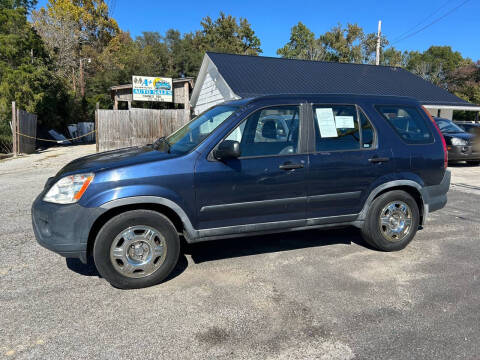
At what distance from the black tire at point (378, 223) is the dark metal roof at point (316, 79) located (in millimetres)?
10844

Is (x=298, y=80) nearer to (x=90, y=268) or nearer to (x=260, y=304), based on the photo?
(x=90, y=268)

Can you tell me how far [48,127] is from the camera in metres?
21.5

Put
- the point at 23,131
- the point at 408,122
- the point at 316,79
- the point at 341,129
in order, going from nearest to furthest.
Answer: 1. the point at 341,129
2. the point at 408,122
3. the point at 23,131
4. the point at 316,79

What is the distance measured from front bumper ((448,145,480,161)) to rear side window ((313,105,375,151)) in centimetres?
937

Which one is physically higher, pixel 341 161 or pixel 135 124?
pixel 135 124

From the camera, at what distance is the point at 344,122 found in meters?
4.27

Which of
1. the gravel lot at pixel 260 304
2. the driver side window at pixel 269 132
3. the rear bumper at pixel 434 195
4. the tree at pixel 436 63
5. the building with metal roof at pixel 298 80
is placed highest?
the tree at pixel 436 63

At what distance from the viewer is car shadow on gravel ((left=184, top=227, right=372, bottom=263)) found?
453 cm

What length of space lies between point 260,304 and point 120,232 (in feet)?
4.90

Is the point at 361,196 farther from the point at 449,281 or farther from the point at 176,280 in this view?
the point at 176,280

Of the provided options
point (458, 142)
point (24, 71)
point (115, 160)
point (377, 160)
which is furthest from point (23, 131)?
point (458, 142)

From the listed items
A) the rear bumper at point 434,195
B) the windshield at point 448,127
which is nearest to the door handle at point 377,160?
the rear bumper at point 434,195

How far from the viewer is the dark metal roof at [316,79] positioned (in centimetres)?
1617

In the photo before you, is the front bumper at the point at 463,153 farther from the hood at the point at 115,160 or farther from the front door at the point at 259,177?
the hood at the point at 115,160
